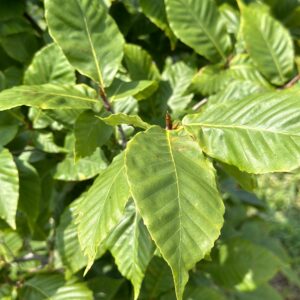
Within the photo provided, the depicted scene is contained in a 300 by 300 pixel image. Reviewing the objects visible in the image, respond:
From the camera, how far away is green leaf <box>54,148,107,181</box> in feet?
3.84

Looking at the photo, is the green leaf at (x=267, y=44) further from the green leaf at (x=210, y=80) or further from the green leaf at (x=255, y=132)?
the green leaf at (x=255, y=132)

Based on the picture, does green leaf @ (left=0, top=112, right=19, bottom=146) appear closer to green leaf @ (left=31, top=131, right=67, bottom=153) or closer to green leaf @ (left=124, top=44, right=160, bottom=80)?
green leaf @ (left=31, top=131, right=67, bottom=153)

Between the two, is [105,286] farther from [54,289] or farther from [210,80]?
[210,80]

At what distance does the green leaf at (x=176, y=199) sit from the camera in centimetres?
70

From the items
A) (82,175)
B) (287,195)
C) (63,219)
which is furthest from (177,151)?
(287,195)

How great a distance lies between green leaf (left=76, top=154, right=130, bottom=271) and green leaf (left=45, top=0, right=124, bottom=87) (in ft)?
0.81

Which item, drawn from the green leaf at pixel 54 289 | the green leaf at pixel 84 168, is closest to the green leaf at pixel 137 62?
the green leaf at pixel 84 168

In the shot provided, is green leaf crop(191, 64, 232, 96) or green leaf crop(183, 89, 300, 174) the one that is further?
green leaf crop(191, 64, 232, 96)

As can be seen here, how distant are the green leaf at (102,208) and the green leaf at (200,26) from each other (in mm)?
475

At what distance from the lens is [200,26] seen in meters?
1.25

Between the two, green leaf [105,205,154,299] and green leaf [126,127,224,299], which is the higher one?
green leaf [126,127,224,299]

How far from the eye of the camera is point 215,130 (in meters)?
0.83

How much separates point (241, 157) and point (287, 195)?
3.40m

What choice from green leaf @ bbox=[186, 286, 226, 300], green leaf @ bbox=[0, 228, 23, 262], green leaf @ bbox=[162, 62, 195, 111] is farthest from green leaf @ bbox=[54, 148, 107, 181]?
green leaf @ bbox=[186, 286, 226, 300]
